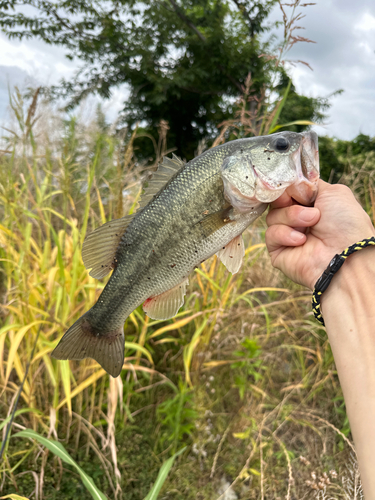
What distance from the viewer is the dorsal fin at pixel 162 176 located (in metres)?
1.14

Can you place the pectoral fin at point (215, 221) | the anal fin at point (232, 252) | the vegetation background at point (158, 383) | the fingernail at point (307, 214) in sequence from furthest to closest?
the vegetation background at point (158, 383) → the fingernail at point (307, 214) → the anal fin at point (232, 252) → the pectoral fin at point (215, 221)

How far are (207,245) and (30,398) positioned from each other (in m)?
1.82

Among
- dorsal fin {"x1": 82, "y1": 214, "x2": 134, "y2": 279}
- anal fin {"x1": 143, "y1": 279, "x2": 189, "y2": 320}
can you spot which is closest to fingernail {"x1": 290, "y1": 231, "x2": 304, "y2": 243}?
anal fin {"x1": 143, "y1": 279, "x2": 189, "y2": 320}

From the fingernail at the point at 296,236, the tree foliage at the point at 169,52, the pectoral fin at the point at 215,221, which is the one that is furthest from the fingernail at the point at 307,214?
the tree foliage at the point at 169,52

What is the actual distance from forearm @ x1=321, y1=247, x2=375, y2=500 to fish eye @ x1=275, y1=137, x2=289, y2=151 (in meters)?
0.52

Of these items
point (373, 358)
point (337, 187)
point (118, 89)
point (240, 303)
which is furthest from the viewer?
point (118, 89)

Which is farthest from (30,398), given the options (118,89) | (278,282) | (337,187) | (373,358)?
(118,89)

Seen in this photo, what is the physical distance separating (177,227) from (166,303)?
0.94ft

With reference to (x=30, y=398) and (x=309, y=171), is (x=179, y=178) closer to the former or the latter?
(x=309, y=171)

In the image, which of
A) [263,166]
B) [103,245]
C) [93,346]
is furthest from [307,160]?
[93,346]

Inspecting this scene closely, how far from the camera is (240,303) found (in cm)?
315

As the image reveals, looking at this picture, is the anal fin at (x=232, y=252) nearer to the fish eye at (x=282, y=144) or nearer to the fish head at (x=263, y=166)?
the fish head at (x=263, y=166)

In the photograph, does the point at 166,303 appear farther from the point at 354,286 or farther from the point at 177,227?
the point at 354,286

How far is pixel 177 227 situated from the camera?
42.6 inches
